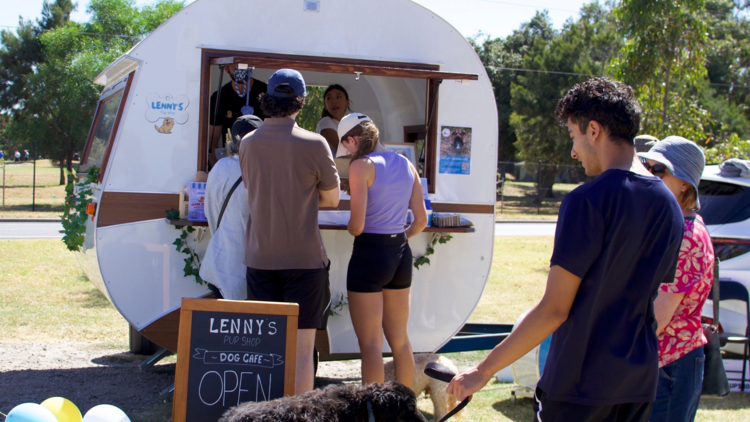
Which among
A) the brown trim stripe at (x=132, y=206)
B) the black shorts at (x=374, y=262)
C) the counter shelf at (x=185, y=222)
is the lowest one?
the black shorts at (x=374, y=262)

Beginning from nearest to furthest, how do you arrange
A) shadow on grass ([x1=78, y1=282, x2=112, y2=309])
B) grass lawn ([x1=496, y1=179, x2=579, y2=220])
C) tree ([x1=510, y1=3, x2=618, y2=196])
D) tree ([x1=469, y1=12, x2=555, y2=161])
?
1. shadow on grass ([x1=78, y1=282, x2=112, y2=309])
2. grass lawn ([x1=496, y1=179, x2=579, y2=220])
3. tree ([x1=510, y1=3, x2=618, y2=196])
4. tree ([x1=469, y1=12, x2=555, y2=161])

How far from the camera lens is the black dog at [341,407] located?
239cm

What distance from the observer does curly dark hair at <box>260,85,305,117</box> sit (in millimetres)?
3137

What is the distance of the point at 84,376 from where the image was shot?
16.1 ft

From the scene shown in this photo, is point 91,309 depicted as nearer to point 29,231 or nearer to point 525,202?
point 29,231

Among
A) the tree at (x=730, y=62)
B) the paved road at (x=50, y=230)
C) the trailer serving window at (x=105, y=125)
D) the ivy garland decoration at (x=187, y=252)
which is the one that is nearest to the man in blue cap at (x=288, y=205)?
the ivy garland decoration at (x=187, y=252)

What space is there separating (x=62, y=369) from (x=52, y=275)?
13.4 ft

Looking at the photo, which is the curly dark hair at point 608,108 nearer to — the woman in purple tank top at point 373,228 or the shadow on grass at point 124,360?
the woman in purple tank top at point 373,228

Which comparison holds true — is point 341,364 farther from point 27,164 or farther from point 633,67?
point 27,164

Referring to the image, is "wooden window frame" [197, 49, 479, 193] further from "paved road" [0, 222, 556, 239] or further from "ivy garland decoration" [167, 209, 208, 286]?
"paved road" [0, 222, 556, 239]

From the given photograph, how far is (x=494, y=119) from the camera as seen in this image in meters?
4.59

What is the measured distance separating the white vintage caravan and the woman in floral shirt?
76.5 inches

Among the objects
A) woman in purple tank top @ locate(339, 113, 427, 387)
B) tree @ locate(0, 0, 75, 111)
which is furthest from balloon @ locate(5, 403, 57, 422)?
tree @ locate(0, 0, 75, 111)

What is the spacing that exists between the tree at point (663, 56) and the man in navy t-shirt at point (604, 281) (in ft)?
27.0
